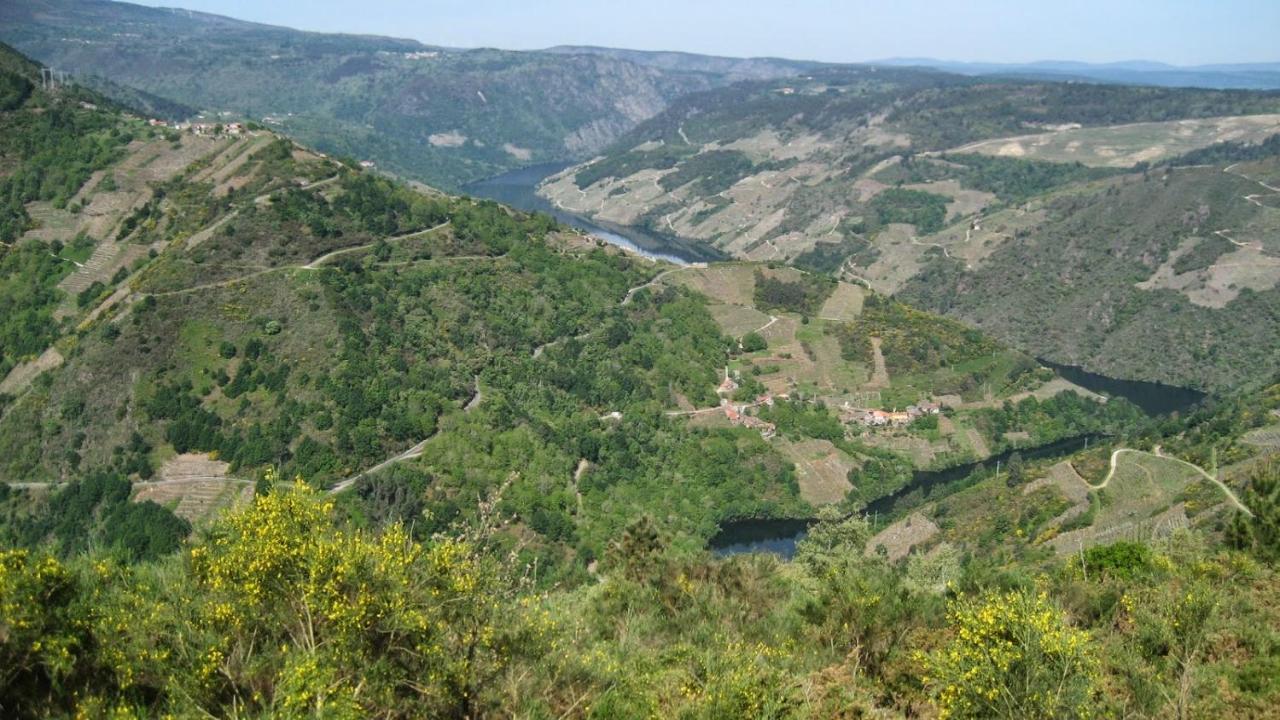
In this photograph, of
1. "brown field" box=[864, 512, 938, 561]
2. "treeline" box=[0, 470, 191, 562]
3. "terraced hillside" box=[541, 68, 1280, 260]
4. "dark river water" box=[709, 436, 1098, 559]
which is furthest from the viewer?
"terraced hillside" box=[541, 68, 1280, 260]

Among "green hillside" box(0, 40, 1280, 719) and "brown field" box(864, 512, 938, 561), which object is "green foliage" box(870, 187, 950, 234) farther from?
"brown field" box(864, 512, 938, 561)

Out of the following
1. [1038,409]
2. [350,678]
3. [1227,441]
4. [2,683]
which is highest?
[2,683]

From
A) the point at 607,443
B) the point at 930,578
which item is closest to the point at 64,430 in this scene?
the point at 607,443

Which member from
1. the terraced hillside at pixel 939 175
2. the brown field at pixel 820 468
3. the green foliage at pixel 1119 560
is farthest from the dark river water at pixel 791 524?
the terraced hillside at pixel 939 175

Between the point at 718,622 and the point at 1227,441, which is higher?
the point at 718,622

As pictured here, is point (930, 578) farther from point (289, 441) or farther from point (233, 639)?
point (289, 441)

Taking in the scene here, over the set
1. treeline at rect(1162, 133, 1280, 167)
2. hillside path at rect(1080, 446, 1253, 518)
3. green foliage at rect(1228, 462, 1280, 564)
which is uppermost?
treeline at rect(1162, 133, 1280, 167)

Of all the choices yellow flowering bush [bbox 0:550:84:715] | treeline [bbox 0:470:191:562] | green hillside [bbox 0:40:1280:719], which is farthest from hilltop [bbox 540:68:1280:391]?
yellow flowering bush [bbox 0:550:84:715]

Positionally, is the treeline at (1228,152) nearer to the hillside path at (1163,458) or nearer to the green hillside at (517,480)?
the green hillside at (517,480)
